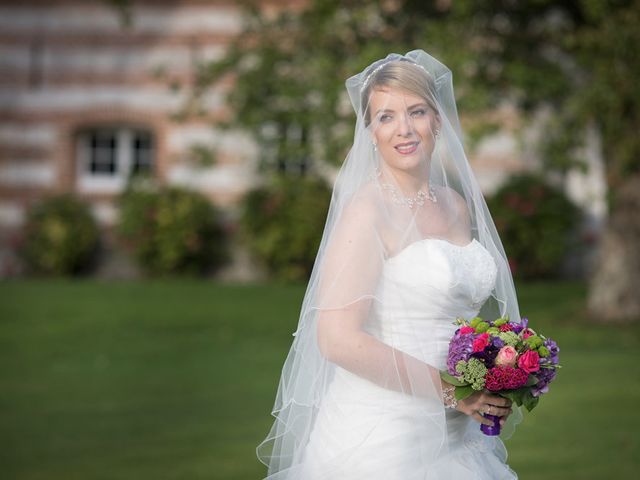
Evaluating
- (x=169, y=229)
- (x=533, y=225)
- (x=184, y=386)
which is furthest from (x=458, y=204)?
(x=169, y=229)

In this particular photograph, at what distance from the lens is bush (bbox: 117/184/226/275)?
60.6 feet

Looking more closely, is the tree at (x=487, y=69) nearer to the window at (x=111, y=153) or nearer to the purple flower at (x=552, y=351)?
the window at (x=111, y=153)

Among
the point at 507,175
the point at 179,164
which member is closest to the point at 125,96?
the point at 179,164

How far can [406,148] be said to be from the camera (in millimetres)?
3811

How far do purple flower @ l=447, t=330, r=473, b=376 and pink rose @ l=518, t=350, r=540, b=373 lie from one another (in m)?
0.19

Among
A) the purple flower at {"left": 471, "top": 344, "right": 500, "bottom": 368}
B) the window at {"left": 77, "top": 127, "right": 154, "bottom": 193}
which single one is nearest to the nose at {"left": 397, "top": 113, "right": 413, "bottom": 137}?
the purple flower at {"left": 471, "top": 344, "right": 500, "bottom": 368}

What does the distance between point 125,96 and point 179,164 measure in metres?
1.62

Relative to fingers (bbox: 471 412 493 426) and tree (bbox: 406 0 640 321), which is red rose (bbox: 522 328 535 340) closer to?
fingers (bbox: 471 412 493 426)

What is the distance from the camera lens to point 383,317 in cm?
376

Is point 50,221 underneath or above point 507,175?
underneath

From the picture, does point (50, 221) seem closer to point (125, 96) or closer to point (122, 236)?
point (122, 236)

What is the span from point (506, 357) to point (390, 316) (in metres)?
0.42

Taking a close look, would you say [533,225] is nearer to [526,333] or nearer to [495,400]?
[526,333]

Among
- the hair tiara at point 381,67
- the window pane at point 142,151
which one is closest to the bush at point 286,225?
the window pane at point 142,151
